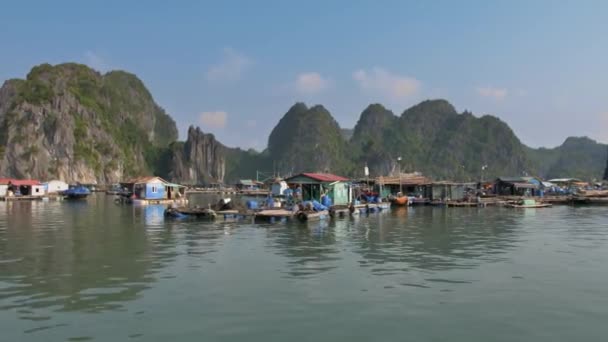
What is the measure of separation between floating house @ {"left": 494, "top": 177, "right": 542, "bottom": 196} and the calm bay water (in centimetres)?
4960

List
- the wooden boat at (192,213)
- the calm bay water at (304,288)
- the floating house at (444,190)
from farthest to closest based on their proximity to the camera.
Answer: the floating house at (444,190)
the wooden boat at (192,213)
the calm bay water at (304,288)

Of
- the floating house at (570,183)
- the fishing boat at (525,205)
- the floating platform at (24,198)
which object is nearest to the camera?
the fishing boat at (525,205)

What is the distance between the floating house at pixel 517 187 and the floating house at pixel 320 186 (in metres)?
34.8

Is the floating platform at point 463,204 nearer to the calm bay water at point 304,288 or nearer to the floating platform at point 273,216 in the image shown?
the floating platform at point 273,216

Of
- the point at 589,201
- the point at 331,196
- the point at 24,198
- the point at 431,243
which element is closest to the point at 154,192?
the point at 24,198

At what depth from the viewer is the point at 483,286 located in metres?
14.5

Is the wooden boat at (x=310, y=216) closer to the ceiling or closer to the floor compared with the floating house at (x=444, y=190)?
closer to the floor

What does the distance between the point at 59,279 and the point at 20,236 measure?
14.4 metres

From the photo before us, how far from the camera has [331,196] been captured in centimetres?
4753

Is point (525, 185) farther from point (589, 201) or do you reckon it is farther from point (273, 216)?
point (273, 216)

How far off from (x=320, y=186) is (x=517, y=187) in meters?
39.3

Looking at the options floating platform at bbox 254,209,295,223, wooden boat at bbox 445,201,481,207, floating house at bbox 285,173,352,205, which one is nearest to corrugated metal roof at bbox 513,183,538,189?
wooden boat at bbox 445,201,481,207

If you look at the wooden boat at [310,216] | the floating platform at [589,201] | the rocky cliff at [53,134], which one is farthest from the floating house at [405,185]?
the rocky cliff at [53,134]

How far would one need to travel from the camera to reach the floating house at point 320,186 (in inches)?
1807
